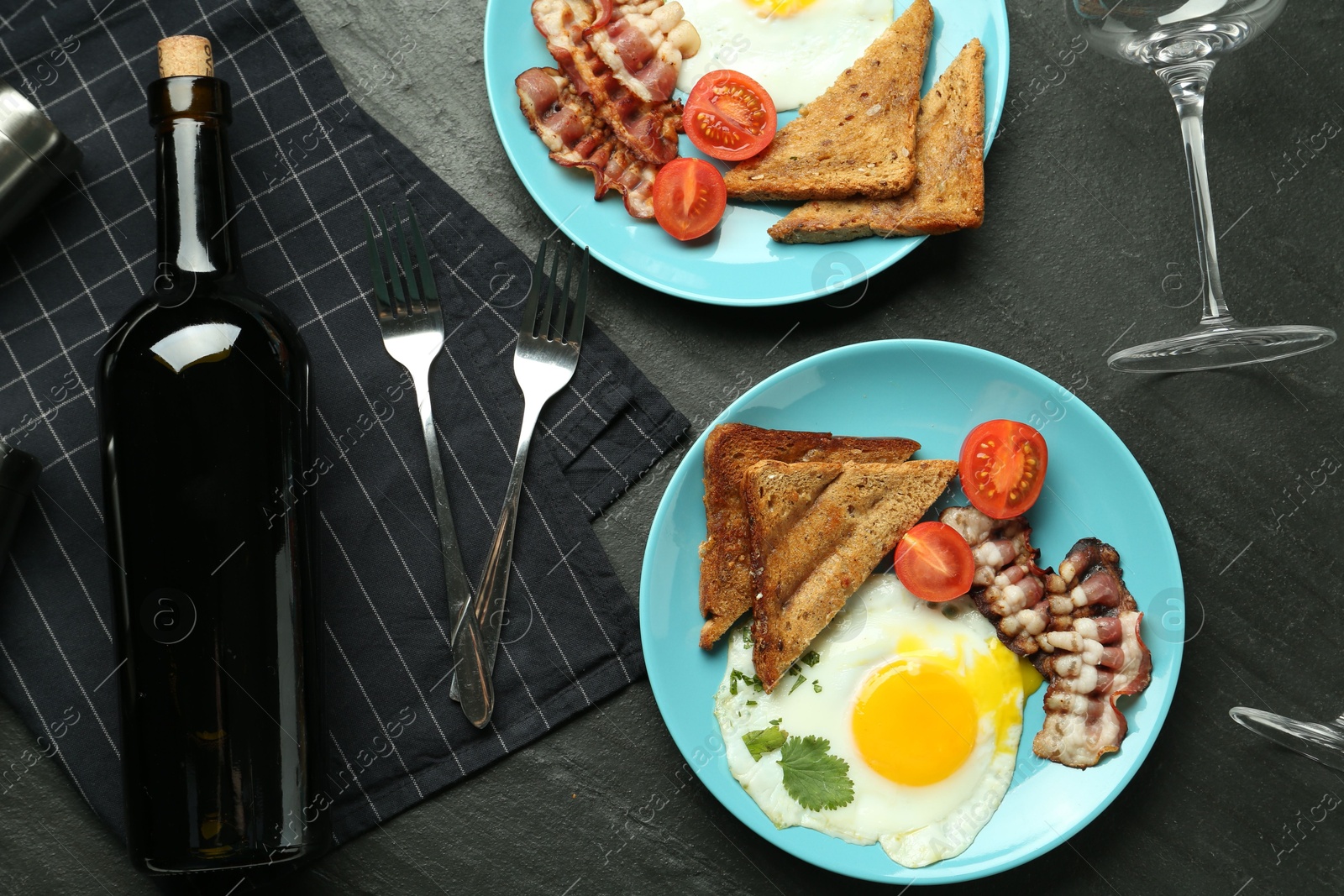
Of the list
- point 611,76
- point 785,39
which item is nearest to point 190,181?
point 611,76

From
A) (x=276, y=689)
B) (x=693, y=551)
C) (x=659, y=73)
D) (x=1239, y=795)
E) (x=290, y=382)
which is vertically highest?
(x=659, y=73)

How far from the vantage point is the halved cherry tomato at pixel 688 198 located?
2643mm

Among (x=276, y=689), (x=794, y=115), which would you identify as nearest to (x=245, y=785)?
(x=276, y=689)

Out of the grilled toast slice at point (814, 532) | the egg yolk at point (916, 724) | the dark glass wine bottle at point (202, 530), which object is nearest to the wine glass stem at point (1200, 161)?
the grilled toast slice at point (814, 532)

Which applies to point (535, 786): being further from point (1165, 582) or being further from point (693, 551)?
point (1165, 582)

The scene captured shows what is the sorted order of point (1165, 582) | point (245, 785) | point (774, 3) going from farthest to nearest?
point (774, 3) < point (1165, 582) < point (245, 785)

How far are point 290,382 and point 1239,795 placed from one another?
306cm

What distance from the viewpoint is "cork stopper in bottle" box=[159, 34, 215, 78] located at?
7.43 ft

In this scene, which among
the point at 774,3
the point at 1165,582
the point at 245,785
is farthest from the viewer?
the point at 774,3

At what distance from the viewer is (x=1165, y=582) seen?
8.41ft

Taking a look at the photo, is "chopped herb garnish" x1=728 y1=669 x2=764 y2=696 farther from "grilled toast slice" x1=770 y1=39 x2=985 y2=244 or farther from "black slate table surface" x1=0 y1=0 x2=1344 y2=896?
"grilled toast slice" x1=770 y1=39 x2=985 y2=244

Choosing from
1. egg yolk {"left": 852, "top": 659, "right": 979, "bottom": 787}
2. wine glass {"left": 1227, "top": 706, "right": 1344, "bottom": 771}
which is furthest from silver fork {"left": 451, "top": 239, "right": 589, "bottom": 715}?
wine glass {"left": 1227, "top": 706, "right": 1344, "bottom": 771}

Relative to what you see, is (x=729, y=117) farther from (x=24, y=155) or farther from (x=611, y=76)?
(x=24, y=155)

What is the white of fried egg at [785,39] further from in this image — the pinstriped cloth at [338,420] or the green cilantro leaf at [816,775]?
the green cilantro leaf at [816,775]
